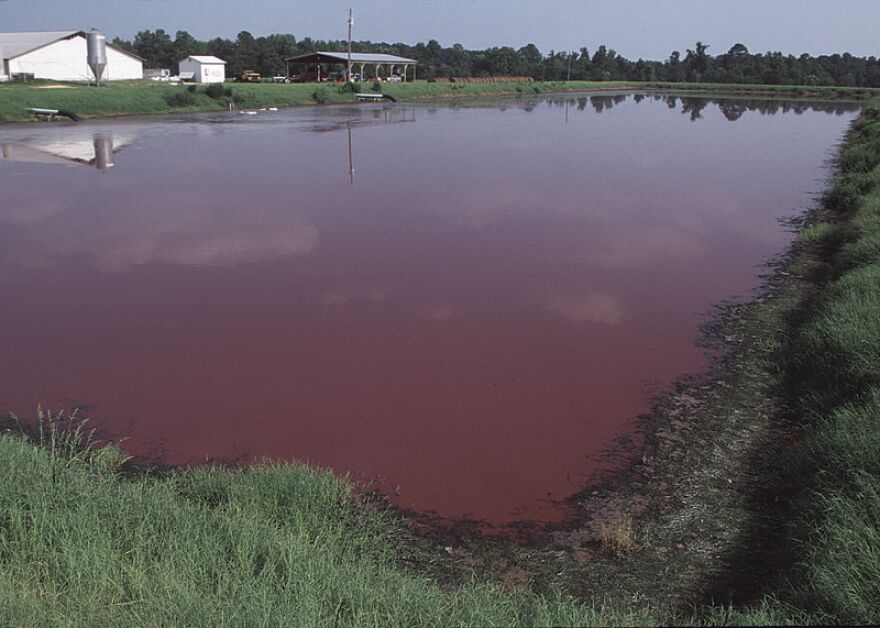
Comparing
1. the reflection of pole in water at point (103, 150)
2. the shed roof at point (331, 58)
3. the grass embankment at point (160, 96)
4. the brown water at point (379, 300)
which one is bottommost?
the brown water at point (379, 300)

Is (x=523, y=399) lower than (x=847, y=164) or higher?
lower

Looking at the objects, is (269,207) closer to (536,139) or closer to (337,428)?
(337,428)

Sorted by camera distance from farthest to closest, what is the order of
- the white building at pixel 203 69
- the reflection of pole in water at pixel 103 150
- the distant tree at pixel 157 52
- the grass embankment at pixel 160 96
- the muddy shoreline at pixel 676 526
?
1. the distant tree at pixel 157 52
2. the white building at pixel 203 69
3. the grass embankment at pixel 160 96
4. the reflection of pole in water at pixel 103 150
5. the muddy shoreline at pixel 676 526

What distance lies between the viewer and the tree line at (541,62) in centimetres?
6831

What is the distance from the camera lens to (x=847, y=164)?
763 inches

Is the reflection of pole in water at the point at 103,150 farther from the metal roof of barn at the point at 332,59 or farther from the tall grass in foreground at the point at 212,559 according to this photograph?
the metal roof of barn at the point at 332,59

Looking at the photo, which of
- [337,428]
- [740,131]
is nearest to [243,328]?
[337,428]

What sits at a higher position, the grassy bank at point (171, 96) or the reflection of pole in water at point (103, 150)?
the grassy bank at point (171, 96)

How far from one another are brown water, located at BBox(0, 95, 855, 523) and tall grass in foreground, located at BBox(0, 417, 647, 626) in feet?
2.53

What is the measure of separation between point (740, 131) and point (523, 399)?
30.6 metres

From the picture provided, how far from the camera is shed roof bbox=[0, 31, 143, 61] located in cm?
4000

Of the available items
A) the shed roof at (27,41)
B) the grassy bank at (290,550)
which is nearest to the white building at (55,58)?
the shed roof at (27,41)

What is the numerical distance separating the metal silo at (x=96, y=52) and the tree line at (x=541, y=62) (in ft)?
76.4

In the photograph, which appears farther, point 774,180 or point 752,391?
point 774,180
